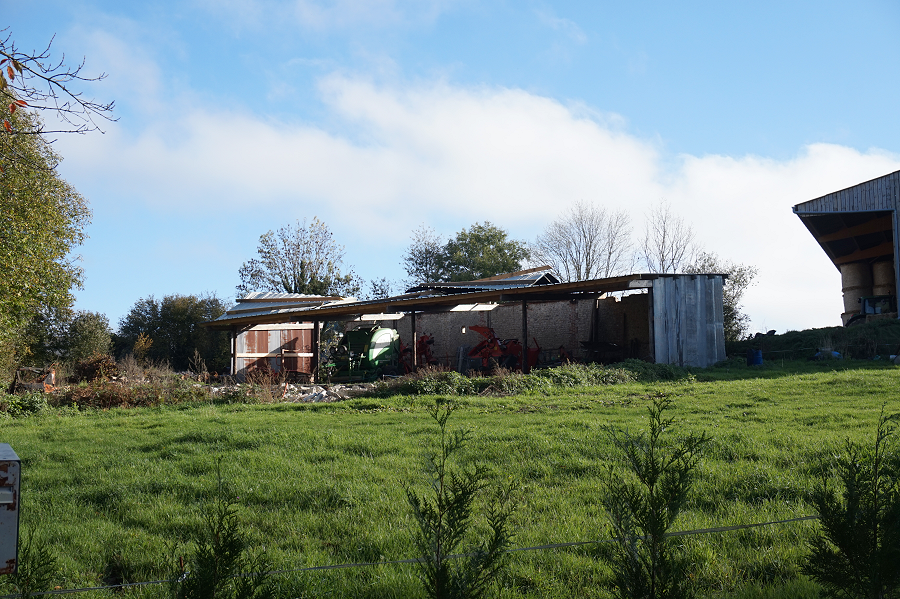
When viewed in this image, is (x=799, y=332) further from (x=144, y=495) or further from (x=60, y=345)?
(x=60, y=345)

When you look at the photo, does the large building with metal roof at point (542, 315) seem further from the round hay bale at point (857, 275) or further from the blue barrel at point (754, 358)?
the round hay bale at point (857, 275)

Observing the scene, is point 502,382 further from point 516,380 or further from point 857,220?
point 857,220

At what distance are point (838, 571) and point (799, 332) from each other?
21.6m

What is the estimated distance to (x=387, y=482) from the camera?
5.62m

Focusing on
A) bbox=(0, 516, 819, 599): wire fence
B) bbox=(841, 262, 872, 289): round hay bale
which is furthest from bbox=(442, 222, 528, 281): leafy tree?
bbox=(0, 516, 819, 599): wire fence

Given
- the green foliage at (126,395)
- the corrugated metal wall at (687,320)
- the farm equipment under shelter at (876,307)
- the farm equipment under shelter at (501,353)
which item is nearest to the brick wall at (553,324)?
the farm equipment under shelter at (501,353)

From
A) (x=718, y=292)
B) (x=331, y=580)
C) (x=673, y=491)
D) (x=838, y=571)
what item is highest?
(x=718, y=292)

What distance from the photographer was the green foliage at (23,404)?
12.4m

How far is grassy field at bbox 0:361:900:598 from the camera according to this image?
12.2 feet

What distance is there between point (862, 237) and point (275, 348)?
80.7 feet

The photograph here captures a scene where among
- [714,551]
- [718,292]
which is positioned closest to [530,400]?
[714,551]

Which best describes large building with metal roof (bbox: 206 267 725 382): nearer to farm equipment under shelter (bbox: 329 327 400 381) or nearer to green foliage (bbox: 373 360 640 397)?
farm equipment under shelter (bbox: 329 327 400 381)

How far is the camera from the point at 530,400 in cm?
1155

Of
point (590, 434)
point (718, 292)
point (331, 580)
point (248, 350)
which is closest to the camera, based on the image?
point (331, 580)
